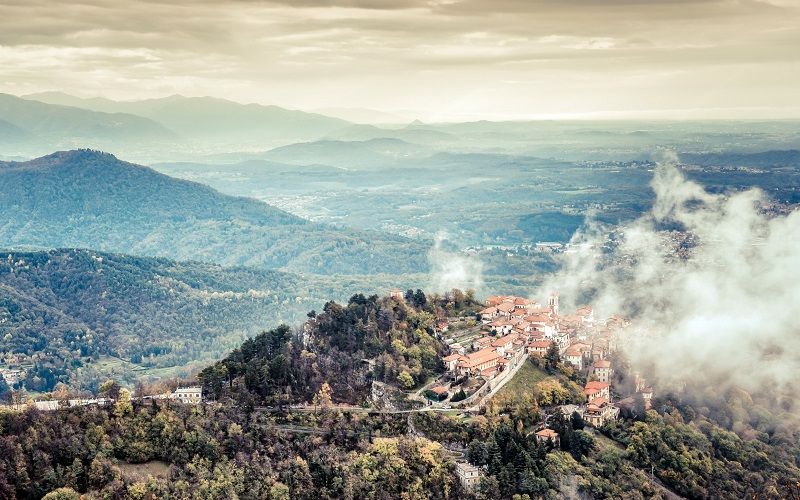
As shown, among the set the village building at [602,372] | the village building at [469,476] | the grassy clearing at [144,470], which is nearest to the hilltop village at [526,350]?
the village building at [602,372]

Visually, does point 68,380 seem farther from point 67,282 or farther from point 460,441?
point 460,441

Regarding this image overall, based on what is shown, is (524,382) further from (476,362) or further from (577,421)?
(577,421)

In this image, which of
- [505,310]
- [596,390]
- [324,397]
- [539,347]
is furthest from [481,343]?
[324,397]

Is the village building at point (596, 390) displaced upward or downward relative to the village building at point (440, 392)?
downward

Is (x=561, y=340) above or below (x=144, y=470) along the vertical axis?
above

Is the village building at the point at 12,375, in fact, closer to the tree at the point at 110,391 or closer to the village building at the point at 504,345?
the tree at the point at 110,391

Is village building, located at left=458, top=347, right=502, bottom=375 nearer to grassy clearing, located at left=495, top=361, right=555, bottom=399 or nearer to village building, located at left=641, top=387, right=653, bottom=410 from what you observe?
grassy clearing, located at left=495, top=361, right=555, bottom=399

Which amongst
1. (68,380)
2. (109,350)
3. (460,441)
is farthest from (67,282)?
(460,441)
